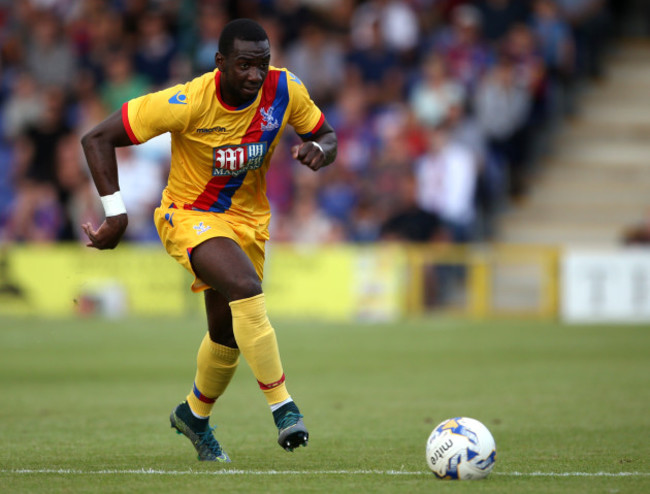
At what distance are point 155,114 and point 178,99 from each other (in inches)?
6.8

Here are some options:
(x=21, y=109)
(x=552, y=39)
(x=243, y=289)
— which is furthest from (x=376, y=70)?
(x=243, y=289)

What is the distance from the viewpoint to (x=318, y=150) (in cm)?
663

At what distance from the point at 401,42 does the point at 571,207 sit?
14.9ft

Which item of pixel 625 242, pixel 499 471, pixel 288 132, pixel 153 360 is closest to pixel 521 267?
pixel 625 242

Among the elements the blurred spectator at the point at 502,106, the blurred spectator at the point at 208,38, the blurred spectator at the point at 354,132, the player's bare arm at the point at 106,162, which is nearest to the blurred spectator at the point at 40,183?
the blurred spectator at the point at 208,38

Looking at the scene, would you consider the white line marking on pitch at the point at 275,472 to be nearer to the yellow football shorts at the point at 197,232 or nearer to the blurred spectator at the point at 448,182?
the yellow football shorts at the point at 197,232

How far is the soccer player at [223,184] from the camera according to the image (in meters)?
6.39

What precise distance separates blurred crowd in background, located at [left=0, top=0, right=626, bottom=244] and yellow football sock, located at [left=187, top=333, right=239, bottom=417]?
11.9m

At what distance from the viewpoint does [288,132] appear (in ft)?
70.1

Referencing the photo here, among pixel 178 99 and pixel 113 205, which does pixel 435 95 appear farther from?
pixel 113 205

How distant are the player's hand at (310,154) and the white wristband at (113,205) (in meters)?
1.07

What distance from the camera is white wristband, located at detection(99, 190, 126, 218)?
6597mm

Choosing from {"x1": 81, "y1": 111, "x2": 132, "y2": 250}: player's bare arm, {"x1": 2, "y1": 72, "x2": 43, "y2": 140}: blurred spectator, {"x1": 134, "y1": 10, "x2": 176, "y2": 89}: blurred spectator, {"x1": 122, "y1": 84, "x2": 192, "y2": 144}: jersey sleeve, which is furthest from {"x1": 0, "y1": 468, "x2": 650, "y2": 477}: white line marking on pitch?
{"x1": 2, "y1": 72, "x2": 43, "y2": 140}: blurred spectator

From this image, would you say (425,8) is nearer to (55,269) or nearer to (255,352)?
(55,269)
